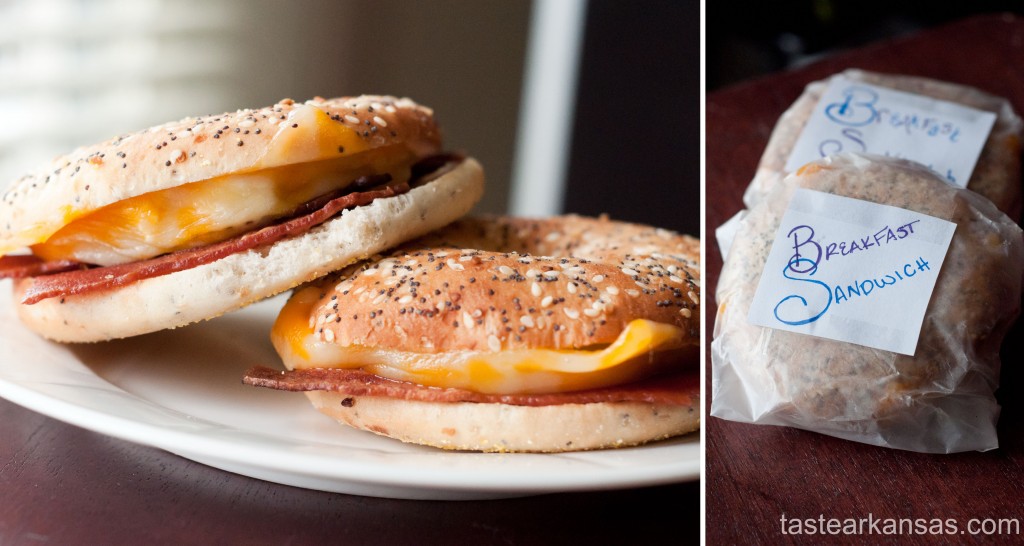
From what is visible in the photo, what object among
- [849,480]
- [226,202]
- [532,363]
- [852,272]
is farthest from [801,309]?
[226,202]

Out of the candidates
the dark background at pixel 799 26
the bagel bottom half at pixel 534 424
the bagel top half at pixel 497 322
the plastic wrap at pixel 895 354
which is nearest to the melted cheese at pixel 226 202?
the bagel top half at pixel 497 322

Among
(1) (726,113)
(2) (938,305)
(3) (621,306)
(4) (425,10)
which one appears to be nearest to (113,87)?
(4) (425,10)

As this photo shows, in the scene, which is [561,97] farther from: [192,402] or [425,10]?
[192,402]

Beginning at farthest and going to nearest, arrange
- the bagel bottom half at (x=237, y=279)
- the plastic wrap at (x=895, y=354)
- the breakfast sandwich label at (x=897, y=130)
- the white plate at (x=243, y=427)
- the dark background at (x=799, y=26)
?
the dark background at (x=799, y=26) < the breakfast sandwich label at (x=897, y=130) < the bagel bottom half at (x=237, y=279) < the plastic wrap at (x=895, y=354) < the white plate at (x=243, y=427)

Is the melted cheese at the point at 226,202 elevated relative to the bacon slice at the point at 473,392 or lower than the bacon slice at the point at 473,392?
elevated

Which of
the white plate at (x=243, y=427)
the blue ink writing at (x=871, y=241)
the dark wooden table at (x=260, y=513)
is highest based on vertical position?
the blue ink writing at (x=871, y=241)

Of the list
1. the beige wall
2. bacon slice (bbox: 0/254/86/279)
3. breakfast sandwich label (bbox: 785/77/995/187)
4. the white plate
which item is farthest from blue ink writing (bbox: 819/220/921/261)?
the beige wall

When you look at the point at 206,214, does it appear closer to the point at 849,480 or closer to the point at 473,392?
the point at 473,392

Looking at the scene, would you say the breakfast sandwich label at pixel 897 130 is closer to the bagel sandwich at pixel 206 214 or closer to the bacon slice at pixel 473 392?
the bacon slice at pixel 473 392
